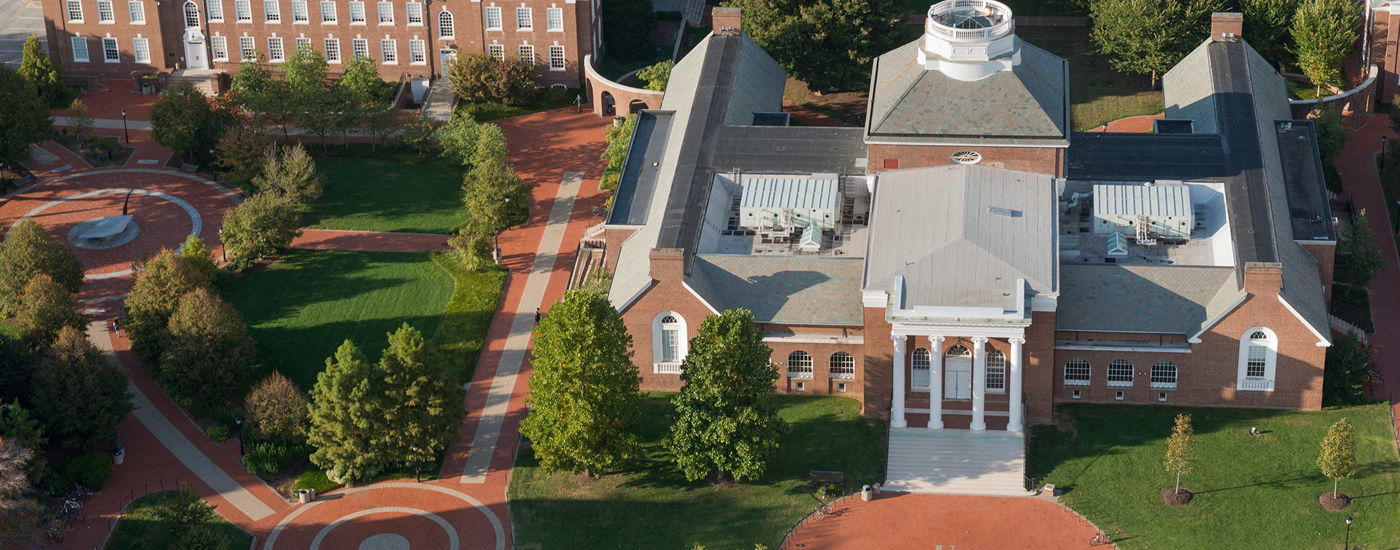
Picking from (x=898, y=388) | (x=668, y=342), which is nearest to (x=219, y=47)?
(x=668, y=342)

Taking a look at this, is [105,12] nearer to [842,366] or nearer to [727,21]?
[727,21]

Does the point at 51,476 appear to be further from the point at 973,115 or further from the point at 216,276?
the point at 973,115

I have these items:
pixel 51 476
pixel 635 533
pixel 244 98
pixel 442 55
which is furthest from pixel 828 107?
pixel 51 476

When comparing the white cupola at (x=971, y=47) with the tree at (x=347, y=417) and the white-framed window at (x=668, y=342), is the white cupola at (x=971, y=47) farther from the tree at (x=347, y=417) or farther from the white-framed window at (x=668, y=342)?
the tree at (x=347, y=417)

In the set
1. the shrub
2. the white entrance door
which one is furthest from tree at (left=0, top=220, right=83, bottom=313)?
the white entrance door

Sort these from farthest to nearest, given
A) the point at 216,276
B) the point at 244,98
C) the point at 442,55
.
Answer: the point at 442,55 < the point at 244,98 < the point at 216,276

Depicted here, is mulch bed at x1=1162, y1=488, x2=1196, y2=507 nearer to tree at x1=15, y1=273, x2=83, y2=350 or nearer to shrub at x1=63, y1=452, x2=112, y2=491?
shrub at x1=63, y1=452, x2=112, y2=491
